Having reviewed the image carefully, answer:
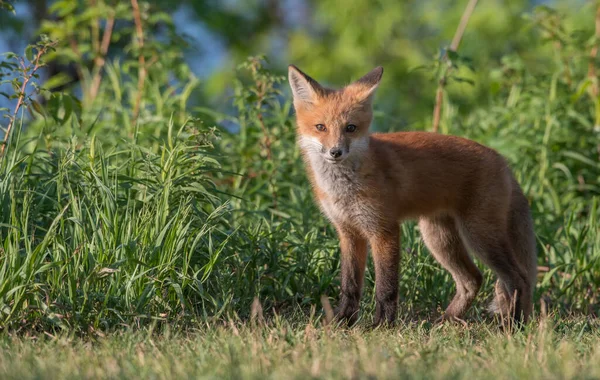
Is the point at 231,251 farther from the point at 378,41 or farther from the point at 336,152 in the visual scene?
the point at 378,41

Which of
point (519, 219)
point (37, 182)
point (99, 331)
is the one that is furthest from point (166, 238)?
point (519, 219)

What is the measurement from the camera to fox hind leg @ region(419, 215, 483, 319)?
5375 millimetres

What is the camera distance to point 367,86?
203 inches

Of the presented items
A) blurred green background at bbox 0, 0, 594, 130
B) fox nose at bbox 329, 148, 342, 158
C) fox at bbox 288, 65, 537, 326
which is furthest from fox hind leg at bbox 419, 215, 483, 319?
blurred green background at bbox 0, 0, 594, 130

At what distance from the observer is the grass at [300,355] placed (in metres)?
3.09

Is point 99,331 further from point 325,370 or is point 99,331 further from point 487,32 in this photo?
point 487,32

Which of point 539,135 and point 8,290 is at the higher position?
point 539,135

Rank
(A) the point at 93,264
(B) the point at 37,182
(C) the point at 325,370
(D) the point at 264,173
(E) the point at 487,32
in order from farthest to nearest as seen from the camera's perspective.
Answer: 1. (E) the point at 487,32
2. (D) the point at 264,173
3. (B) the point at 37,182
4. (A) the point at 93,264
5. (C) the point at 325,370

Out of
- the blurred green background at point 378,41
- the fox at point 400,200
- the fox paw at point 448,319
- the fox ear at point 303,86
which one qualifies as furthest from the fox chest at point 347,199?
the blurred green background at point 378,41

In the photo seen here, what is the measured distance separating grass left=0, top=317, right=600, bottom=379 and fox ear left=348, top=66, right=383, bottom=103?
1.62 metres

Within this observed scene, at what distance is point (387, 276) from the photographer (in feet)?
16.0

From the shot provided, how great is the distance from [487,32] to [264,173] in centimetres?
891

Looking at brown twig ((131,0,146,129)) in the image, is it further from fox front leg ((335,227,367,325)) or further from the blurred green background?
the blurred green background

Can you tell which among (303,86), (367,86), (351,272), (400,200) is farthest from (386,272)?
(303,86)
